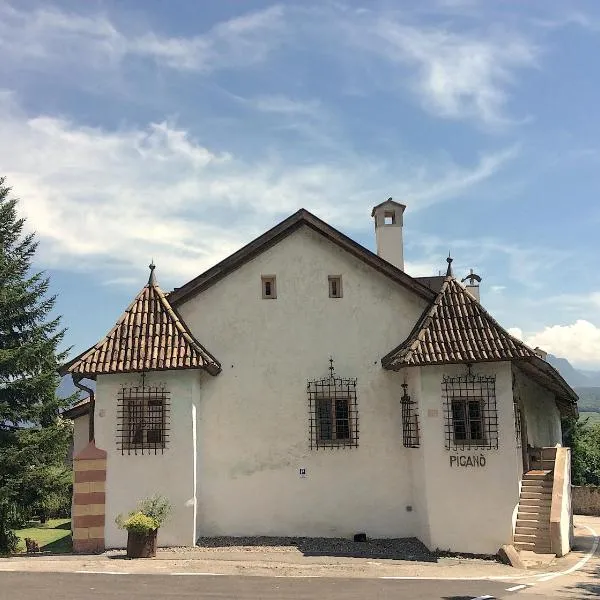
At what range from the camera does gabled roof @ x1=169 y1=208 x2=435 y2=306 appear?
665 inches

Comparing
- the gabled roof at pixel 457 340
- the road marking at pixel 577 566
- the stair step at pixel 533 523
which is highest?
the gabled roof at pixel 457 340

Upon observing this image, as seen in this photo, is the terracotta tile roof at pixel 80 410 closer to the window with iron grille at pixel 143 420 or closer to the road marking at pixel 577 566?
the window with iron grille at pixel 143 420

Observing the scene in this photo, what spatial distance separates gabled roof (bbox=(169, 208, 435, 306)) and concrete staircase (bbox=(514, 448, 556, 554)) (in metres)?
5.64

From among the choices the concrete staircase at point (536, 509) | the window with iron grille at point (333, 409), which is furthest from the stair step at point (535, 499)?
the window with iron grille at point (333, 409)

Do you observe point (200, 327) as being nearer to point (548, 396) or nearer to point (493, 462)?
point (493, 462)

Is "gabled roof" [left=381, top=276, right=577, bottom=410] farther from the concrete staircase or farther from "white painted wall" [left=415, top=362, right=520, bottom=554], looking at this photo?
the concrete staircase

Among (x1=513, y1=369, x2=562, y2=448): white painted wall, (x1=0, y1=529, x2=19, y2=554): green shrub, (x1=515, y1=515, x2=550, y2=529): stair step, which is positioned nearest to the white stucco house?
(x1=515, y1=515, x2=550, y2=529): stair step

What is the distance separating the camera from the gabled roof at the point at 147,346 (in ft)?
50.1

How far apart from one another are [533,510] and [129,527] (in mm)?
9899

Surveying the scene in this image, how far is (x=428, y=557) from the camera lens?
1424 centimetres

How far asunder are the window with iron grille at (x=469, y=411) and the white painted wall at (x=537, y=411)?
234cm

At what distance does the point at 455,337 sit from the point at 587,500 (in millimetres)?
24252

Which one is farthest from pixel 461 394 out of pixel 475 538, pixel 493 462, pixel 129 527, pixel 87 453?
pixel 87 453

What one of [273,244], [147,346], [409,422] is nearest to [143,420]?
[147,346]
